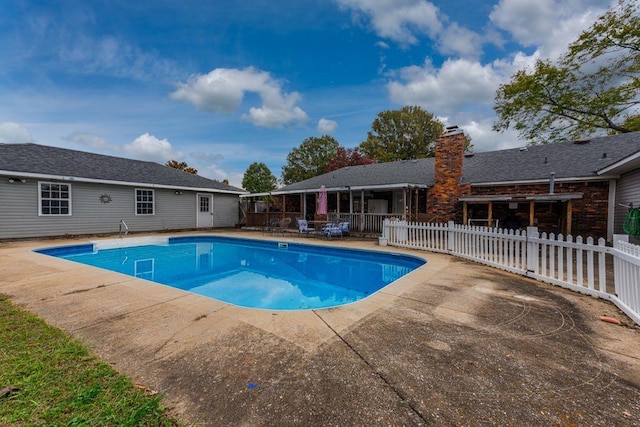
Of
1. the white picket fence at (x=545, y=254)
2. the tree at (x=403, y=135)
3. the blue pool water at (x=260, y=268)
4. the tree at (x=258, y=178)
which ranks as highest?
the tree at (x=403, y=135)

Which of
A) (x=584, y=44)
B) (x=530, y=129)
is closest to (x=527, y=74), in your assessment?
(x=584, y=44)

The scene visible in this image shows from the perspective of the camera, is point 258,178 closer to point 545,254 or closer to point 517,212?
point 517,212

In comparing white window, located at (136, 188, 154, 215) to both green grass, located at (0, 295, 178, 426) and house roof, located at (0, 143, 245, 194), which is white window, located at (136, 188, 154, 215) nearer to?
house roof, located at (0, 143, 245, 194)

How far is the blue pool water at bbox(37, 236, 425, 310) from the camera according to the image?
6270mm

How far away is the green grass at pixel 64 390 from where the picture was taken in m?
1.79

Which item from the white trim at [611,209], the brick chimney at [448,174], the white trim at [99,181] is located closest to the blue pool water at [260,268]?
the white trim at [99,181]

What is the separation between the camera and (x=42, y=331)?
10.1 ft

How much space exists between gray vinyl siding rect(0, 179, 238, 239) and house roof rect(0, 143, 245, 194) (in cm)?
57

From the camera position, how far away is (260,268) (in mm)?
8922

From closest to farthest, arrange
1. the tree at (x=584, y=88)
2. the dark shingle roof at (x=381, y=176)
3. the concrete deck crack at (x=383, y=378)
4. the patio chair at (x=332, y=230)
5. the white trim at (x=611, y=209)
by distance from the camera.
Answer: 1. the concrete deck crack at (x=383, y=378)
2. the white trim at (x=611, y=209)
3. the patio chair at (x=332, y=230)
4. the tree at (x=584, y=88)
5. the dark shingle roof at (x=381, y=176)

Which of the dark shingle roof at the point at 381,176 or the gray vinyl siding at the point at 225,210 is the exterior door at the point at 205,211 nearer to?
the gray vinyl siding at the point at 225,210

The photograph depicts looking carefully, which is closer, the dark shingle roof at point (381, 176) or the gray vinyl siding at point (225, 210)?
the dark shingle roof at point (381, 176)

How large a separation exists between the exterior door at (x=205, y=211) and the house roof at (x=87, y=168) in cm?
84

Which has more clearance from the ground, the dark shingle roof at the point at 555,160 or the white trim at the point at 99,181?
the dark shingle roof at the point at 555,160
